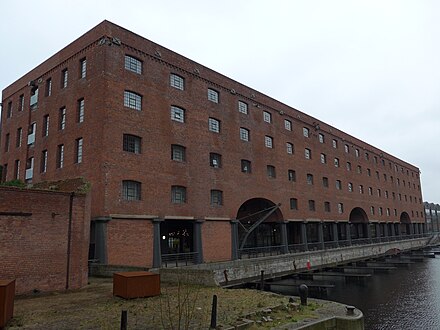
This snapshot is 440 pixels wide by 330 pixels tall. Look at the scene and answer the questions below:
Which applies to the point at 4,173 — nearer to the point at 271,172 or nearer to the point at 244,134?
the point at 244,134

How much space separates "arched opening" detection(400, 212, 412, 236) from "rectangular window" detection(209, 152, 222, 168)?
157 ft

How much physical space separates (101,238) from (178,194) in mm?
Result: 6521

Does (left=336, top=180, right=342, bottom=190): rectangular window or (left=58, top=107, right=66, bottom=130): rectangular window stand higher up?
(left=58, top=107, right=66, bottom=130): rectangular window

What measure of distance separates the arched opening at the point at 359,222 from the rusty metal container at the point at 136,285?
39523mm

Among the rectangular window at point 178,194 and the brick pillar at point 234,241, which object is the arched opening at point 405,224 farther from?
the rectangular window at point 178,194

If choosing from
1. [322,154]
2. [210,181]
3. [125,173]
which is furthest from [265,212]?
[125,173]

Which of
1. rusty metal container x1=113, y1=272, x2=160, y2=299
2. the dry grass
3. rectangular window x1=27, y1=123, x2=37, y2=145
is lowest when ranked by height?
the dry grass

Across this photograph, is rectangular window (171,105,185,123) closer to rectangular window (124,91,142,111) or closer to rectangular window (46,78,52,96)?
rectangular window (124,91,142,111)

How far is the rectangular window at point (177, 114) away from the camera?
2592 centimetres

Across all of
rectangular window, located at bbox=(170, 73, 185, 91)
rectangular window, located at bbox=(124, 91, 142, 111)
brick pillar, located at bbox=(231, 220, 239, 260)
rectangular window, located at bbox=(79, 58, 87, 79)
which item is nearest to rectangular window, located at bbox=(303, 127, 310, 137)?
brick pillar, located at bbox=(231, 220, 239, 260)

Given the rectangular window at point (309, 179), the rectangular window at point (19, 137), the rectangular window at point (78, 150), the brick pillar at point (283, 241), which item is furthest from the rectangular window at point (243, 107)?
the rectangular window at point (19, 137)

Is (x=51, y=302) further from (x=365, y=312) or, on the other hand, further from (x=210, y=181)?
(x=210, y=181)

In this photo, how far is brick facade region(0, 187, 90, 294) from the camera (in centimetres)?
1393

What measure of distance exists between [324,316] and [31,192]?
37.7 ft
